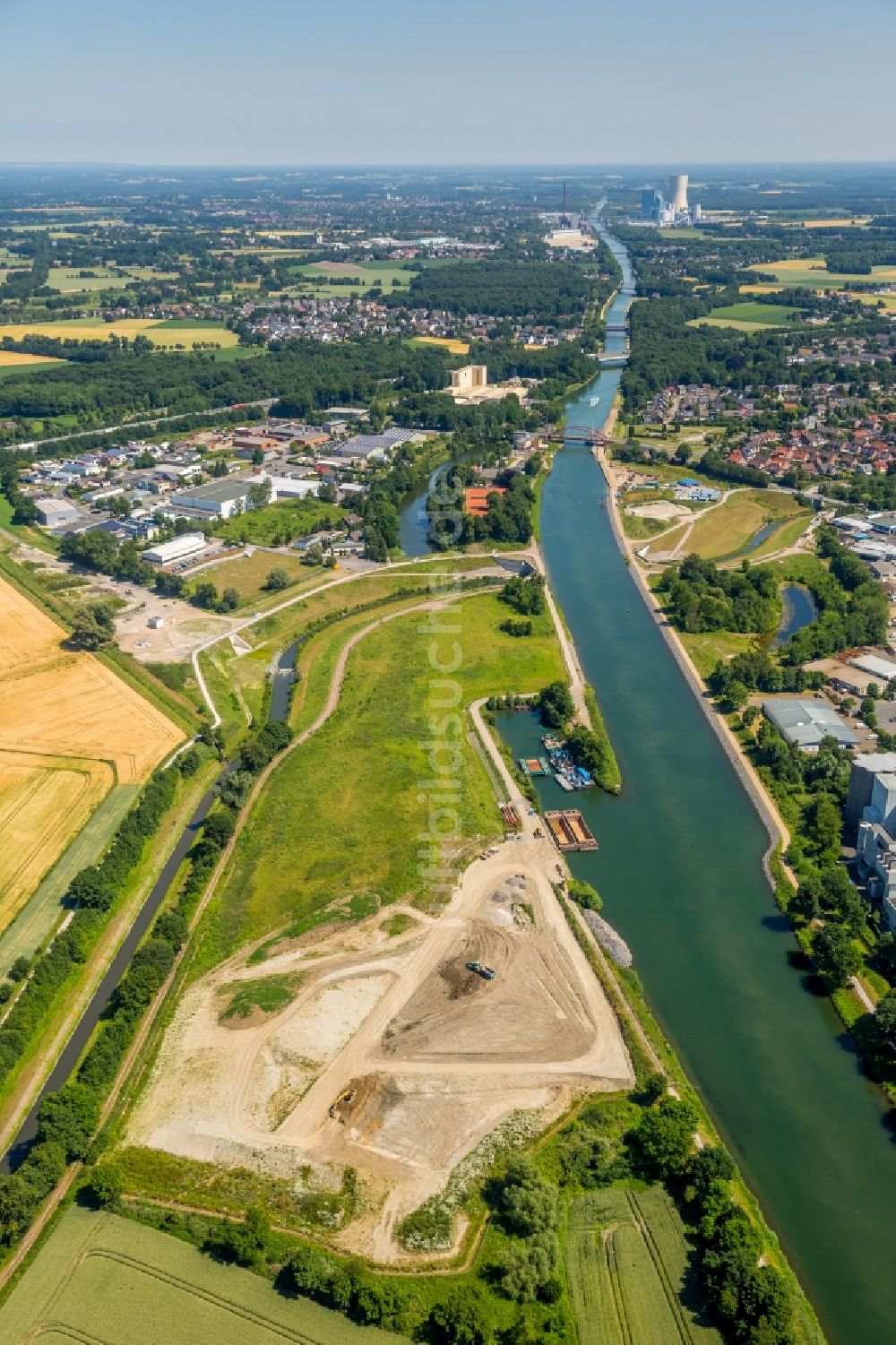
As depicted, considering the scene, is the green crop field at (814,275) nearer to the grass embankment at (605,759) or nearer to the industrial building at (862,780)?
the grass embankment at (605,759)

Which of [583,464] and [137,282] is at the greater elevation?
[137,282]

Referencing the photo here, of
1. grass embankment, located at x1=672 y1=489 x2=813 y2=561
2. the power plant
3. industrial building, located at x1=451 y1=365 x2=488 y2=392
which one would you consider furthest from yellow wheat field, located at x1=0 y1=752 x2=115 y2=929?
the power plant

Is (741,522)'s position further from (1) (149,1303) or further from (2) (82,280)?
(2) (82,280)

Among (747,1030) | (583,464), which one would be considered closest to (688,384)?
(583,464)

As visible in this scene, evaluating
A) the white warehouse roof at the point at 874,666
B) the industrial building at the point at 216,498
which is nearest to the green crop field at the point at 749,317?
the industrial building at the point at 216,498

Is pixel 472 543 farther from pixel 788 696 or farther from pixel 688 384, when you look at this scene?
pixel 688 384

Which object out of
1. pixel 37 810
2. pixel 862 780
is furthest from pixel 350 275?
pixel 862 780

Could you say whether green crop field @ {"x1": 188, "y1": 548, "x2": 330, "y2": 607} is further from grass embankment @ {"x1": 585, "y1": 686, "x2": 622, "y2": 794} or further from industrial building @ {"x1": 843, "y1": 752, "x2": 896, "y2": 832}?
industrial building @ {"x1": 843, "y1": 752, "x2": 896, "y2": 832}
